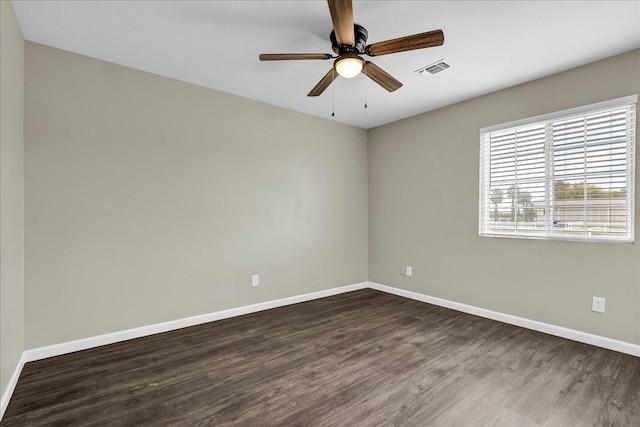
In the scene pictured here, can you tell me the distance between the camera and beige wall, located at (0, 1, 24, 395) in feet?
6.07

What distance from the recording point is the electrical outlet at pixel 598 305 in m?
2.71

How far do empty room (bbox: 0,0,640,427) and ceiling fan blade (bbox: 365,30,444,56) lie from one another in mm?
17

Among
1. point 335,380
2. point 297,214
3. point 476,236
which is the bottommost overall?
point 335,380

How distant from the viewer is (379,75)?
240cm

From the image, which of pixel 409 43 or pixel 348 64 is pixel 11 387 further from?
pixel 409 43

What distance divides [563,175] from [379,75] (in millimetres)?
2060

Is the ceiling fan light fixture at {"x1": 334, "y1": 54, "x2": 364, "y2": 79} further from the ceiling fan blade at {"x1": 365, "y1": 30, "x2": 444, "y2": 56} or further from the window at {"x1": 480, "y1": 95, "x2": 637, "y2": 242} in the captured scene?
the window at {"x1": 480, "y1": 95, "x2": 637, "y2": 242}

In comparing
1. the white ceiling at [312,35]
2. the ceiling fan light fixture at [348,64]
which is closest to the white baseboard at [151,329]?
the white ceiling at [312,35]

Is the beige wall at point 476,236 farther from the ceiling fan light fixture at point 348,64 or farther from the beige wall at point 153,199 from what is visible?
the ceiling fan light fixture at point 348,64

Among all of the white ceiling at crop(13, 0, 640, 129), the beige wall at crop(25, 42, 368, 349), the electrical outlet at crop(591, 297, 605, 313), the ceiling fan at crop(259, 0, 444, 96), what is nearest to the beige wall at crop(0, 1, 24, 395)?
the beige wall at crop(25, 42, 368, 349)

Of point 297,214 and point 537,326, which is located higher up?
point 297,214

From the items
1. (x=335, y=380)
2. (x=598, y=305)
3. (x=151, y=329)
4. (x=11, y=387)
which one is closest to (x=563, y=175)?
(x=598, y=305)

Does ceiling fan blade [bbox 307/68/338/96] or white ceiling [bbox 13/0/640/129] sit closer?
white ceiling [bbox 13/0/640/129]

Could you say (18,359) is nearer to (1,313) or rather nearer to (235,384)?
(1,313)
